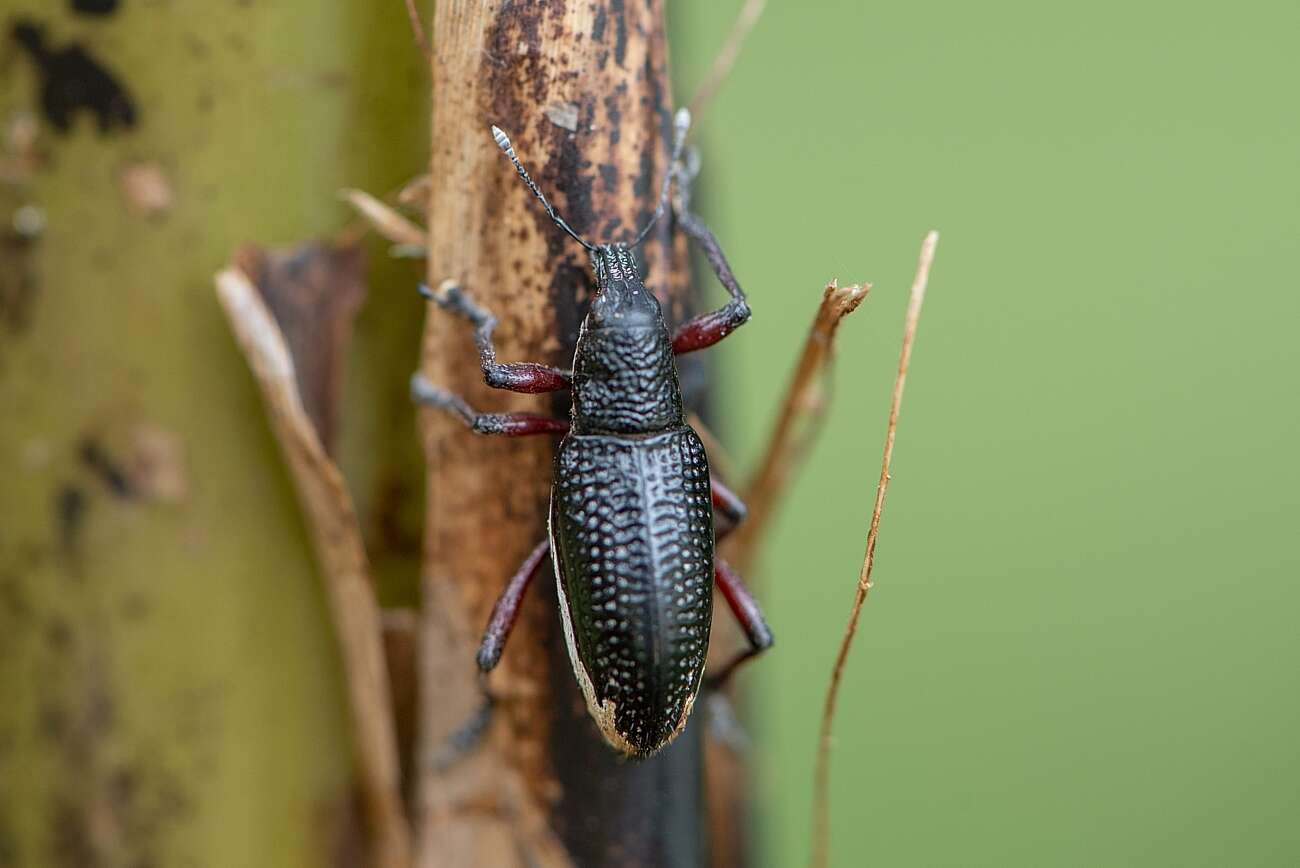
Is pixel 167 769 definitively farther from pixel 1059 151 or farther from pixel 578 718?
pixel 1059 151

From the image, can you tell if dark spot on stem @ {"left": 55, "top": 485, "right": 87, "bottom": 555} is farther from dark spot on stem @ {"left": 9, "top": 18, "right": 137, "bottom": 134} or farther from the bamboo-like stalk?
dark spot on stem @ {"left": 9, "top": 18, "right": 137, "bottom": 134}

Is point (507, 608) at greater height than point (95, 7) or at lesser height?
lesser

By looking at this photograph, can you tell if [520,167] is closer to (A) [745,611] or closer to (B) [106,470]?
(B) [106,470]

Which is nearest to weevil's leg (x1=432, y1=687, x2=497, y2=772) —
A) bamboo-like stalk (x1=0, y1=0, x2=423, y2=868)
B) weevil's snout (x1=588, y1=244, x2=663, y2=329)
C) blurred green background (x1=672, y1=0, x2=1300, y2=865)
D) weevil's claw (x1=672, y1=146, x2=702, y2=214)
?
bamboo-like stalk (x1=0, y1=0, x2=423, y2=868)

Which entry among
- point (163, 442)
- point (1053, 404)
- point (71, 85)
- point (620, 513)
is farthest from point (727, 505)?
point (1053, 404)

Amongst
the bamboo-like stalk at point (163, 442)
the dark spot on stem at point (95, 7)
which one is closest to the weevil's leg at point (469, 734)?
the bamboo-like stalk at point (163, 442)
